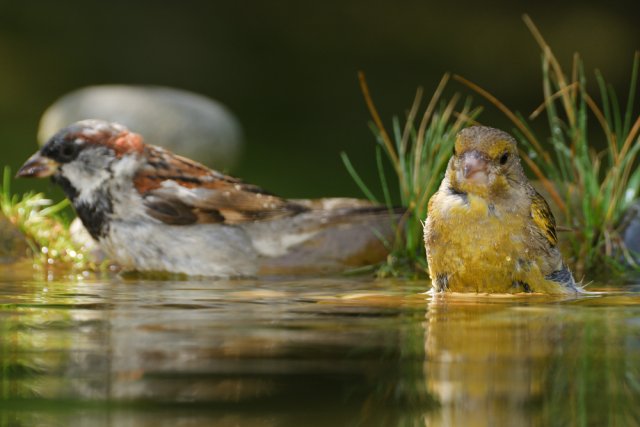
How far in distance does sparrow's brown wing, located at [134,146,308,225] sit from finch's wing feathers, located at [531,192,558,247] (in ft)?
7.86

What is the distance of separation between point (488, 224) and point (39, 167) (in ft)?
10.8

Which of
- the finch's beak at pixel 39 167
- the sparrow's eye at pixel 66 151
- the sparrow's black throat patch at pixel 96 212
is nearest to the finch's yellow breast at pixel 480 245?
the sparrow's black throat patch at pixel 96 212

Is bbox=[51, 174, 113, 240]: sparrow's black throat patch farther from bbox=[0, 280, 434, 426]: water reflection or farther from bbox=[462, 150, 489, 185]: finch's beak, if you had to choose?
bbox=[462, 150, 489, 185]: finch's beak

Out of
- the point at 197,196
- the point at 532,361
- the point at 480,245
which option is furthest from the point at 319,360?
the point at 197,196

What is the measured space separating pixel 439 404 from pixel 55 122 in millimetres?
9448

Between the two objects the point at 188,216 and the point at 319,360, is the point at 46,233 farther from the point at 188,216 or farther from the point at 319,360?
the point at 319,360

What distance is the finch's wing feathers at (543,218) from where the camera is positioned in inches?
181

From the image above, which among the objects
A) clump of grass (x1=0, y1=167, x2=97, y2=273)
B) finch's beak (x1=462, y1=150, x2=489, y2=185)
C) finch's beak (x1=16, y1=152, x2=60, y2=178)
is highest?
finch's beak (x1=462, y1=150, x2=489, y2=185)

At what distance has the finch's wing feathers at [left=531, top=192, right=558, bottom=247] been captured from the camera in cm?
459

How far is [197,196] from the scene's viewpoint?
6.58 metres

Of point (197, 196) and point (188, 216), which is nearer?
point (188, 216)

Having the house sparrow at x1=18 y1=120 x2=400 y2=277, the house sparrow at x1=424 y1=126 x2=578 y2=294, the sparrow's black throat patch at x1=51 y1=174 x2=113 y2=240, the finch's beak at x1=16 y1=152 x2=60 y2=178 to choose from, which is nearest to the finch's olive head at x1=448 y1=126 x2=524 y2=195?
the house sparrow at x1=424 y1=126 x2=578 y2=294

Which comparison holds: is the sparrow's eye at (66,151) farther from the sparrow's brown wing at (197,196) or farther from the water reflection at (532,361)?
the water reflection at (532,361)

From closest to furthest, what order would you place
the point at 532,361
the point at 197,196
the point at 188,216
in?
1. the point at 532,361
2. the point at 188,216
3. the point at 197,196
